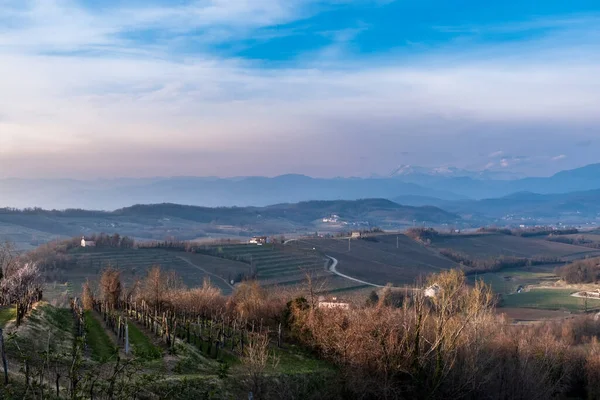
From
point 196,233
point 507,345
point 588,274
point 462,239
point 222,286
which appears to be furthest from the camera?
point 196,233

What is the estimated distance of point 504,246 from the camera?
156m

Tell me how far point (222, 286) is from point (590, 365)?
51.9 meters

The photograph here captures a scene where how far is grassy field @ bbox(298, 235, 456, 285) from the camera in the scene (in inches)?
4136

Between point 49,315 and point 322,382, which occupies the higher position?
point 49,315

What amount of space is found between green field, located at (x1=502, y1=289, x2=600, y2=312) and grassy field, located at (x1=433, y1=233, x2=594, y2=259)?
4346cm

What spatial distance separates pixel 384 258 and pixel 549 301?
4171 centimetres

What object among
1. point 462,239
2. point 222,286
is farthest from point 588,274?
point 222,286

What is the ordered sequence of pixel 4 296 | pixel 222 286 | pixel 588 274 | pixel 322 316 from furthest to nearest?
pixel 588 274 < pixel 222 286 < pixel 322 316 < pixel 4 296

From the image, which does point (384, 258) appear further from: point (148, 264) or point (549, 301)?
point (148, 264)

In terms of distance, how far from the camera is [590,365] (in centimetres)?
4269

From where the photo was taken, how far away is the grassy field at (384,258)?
105062mm

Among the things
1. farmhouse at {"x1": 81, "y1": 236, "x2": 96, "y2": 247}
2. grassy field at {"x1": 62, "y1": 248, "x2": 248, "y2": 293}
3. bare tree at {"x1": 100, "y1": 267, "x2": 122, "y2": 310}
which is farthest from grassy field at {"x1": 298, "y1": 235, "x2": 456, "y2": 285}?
bare tree at {"x1": 100, "y1": 267, "x2": 122, "y2": 310}

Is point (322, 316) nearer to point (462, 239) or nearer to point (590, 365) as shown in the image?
point (590, 365)

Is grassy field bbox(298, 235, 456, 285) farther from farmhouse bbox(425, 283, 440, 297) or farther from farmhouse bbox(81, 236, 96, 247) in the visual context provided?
farmhouse bbox(425, 283, 440, 297)
